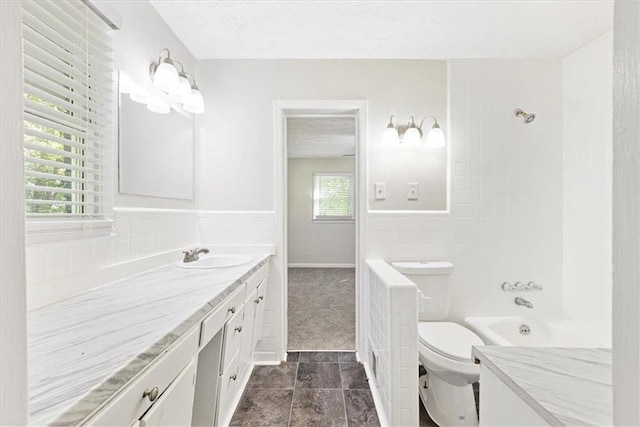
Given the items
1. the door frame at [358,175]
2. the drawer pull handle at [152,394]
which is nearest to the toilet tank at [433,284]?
the door frame at [358,175]

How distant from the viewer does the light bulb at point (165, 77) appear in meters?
1.51

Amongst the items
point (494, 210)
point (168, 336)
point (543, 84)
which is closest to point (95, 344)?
point (168, 336)

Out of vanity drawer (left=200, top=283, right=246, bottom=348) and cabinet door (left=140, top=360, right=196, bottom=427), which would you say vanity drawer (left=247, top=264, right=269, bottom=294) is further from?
cabinet door (left=140, top=360, right=196, bottom=427)

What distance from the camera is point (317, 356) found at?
2.29 meters

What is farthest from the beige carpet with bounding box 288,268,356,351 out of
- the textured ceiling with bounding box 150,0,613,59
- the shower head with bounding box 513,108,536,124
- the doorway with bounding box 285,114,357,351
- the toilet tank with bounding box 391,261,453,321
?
the textured ceiling with bounding box 150,0,613,59

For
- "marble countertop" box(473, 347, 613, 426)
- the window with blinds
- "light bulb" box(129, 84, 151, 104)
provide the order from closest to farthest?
"marble countertop" box(473, 347, 613, 426) → the window with blinds → "light bulb" box(129, 84, 151, 104)

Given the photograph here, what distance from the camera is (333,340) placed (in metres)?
2.56

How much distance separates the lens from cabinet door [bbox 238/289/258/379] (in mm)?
1552

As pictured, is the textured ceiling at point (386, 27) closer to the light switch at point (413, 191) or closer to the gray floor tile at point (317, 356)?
the light switch at point (413, 191)

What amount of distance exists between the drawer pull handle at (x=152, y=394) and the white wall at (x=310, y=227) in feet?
16.6

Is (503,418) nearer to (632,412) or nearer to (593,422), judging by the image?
(593,422)

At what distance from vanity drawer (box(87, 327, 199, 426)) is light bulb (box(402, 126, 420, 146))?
5.93 ft

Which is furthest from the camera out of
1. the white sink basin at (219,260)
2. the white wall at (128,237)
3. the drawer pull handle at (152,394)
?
the white sink basin at (219,260)

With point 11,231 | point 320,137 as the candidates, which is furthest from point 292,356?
point 320,137
